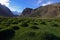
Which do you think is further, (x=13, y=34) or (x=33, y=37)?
(x=13, y=34)

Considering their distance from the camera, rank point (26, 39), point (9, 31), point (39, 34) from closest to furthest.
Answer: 1. point (26, 39)
2. point (39, 34)
3. point (9, 31)

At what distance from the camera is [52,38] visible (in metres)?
36.0

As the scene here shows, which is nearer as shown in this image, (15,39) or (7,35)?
(15,39)

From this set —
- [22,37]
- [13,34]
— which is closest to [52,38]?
[22,37]

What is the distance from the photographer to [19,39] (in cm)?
3588

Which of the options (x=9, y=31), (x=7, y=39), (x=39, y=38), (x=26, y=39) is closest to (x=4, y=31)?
(x=9, y=31)

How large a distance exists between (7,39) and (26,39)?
466cm

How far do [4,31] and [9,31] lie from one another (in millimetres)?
1582

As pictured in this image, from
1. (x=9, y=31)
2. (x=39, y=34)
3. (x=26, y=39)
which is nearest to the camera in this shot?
(x=26, y=39)

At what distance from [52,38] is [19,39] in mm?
7863

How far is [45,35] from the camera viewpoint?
36.7m

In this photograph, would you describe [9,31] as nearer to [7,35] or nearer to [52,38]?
[7,35]

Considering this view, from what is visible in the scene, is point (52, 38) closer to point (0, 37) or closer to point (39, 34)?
point (39, 34)

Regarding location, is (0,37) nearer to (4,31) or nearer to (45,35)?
(4,31)
